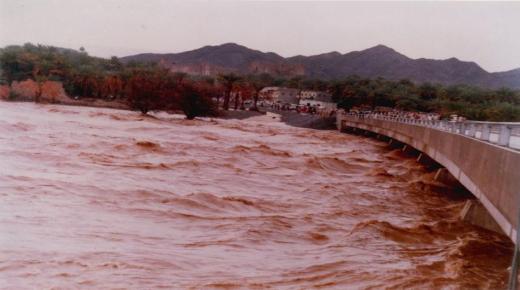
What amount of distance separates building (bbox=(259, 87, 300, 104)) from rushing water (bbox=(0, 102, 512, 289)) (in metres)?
142

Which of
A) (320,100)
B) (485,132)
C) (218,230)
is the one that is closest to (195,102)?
(218,230)

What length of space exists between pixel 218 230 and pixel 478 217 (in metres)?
6.65

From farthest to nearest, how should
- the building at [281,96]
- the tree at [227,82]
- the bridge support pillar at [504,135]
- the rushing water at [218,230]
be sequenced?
1. the building at [281,96]
2. the tree at [227,82]
3. the bridge support pillar at [504,135]
4. the rushing water at [218,230]

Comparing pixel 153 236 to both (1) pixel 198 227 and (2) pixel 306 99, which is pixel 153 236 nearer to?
(1) pixel 198 227

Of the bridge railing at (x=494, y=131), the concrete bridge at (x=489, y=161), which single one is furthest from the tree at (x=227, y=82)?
the bridge railing at (x=494, y=131)

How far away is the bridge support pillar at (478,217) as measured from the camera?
14.7 meters

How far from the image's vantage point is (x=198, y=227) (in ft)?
46.0

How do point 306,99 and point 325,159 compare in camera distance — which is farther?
point 306,99

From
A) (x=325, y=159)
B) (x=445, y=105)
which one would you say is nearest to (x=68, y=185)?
(x=325, y=159)

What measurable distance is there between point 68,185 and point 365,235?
870 centimetres

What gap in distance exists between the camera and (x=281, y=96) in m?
168

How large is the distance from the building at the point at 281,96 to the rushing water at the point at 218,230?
466 ft

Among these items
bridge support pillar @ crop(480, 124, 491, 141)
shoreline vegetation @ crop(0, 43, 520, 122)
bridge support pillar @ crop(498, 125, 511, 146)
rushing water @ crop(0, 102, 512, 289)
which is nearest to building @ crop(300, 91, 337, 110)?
shoreline vegetation @ crop(0, 43, 520, 122)

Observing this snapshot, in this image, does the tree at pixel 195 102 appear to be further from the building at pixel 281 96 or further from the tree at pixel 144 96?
the building at pixel 281 96
